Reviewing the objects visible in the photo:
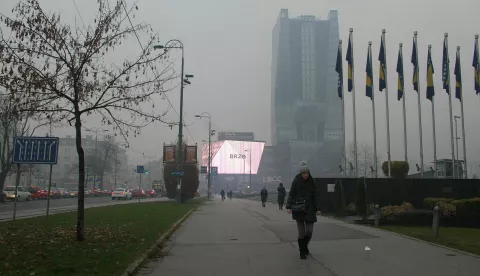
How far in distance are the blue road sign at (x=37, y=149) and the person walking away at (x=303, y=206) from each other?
310 inches

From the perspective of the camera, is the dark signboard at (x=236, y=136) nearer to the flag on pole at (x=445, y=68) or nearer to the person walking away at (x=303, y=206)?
the flag on pole at (x=445, y=68)

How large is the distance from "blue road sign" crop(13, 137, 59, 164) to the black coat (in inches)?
309

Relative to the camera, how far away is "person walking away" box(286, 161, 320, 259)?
8.95m

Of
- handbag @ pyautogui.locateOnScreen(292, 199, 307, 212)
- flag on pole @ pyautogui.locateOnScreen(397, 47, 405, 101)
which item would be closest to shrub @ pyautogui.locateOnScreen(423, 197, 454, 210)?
flag on pole @ pyautogui.locateOnScreen(397, 47, 405, 101)

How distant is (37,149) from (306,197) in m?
8.69

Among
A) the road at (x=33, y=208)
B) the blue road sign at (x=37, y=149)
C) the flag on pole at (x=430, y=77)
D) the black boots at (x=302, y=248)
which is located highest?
the flag on pole at (x=430, y=77)

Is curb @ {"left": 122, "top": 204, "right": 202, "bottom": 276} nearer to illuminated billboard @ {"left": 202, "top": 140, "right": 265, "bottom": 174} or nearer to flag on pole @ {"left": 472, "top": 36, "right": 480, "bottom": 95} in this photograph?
flag on pole @ {"left": 472, "top": 36, "right": 480, "bottom": 95}

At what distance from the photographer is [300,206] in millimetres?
8945

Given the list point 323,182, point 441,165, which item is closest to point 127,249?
point 323,182

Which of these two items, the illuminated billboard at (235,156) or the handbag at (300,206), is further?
the illuminated billboard at (235,156)

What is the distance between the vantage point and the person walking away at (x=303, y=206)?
895cm

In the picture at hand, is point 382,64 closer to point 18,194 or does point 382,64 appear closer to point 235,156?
point 18,194

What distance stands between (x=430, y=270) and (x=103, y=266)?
562cm

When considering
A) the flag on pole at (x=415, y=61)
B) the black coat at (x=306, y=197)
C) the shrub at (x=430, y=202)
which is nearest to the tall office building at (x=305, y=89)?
the flag on pole at (x=415, y=61)
